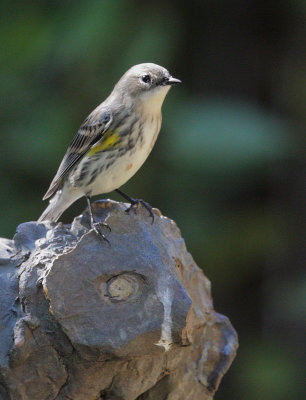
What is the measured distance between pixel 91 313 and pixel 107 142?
881 millimetres

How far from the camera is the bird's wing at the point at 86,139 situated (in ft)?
10.1

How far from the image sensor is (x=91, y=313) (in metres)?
2.34

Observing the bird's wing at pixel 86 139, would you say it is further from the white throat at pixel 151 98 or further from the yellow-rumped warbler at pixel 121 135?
the white throat at pixel 151 98

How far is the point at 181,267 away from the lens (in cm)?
267

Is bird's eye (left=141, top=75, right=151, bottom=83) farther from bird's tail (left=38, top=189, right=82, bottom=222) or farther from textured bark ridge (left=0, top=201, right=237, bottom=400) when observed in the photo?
textured bark ridge (left=0, top=201, right=237, bottom=400)

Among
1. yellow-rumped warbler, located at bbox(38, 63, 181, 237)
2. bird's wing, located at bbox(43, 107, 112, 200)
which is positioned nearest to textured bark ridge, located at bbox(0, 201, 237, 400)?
yellow-rumped warbler, located at bbox(38, 63, 181, 237)

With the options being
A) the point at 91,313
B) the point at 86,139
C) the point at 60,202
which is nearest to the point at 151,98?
the point at 86,139

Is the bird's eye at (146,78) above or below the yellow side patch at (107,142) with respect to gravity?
above

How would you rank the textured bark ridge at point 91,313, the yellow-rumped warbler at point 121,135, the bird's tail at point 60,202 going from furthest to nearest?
the bird's tail at point 60,202 → the yellow-rumped warbler at point 121,135 → the textured bark ridge at point 91,313

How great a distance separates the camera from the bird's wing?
121 inches

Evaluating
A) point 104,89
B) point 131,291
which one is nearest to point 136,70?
point 131,291

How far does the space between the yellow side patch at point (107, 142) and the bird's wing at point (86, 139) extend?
3cm

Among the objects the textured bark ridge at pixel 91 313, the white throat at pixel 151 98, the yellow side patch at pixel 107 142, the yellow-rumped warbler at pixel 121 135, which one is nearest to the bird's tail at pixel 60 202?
the yellow-rumped warbler at pixel 121 135

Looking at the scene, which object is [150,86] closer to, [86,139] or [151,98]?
Result: [151,98]
